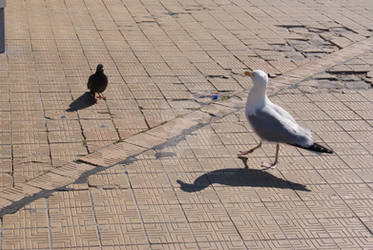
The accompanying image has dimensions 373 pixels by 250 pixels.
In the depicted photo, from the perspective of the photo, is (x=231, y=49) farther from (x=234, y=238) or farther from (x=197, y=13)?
(x=234, y=238)

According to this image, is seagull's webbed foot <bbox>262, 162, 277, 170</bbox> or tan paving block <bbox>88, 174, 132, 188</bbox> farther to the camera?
seagull's webbed foot <bbox>262, 162, 277, 170</bbox>

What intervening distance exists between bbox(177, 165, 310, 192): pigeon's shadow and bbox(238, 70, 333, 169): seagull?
20 centimetres

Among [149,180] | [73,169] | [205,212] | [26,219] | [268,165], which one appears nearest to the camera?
[26,219]

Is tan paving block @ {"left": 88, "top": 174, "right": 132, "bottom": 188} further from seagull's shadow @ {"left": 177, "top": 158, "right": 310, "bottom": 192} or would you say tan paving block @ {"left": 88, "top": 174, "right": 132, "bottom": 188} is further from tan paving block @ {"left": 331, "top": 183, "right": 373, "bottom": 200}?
tan paving block @ {"left": 331, "top": 183, "right": 373, "bottom": 200}

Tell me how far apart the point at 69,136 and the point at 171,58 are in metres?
3.24

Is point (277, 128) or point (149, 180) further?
point (277, 128)

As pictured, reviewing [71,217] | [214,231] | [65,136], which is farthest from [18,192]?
[214,231]

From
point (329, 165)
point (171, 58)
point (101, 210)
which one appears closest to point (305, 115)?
point (329, 165)

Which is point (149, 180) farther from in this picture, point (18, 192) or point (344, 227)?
point (344, 227)

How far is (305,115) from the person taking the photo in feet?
26.0

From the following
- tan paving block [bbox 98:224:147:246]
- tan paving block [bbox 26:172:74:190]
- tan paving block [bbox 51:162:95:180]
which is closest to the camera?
tan paving block [bbox 98:224:147:246]

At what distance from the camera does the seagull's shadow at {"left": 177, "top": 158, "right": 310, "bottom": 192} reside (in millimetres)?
6091

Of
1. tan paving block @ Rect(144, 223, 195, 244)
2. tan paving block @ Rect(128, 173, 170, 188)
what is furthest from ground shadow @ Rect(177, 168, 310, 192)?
tan paving block @ Rect(144, 223, 195, 244)

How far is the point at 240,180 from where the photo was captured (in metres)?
6.26
